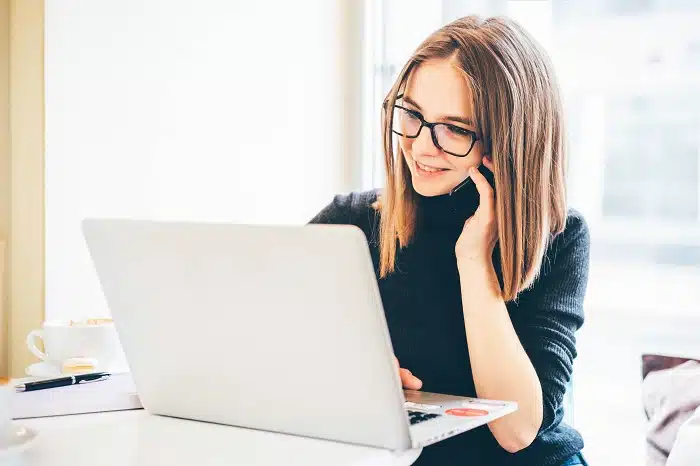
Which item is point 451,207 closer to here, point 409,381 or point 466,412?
point 409,381

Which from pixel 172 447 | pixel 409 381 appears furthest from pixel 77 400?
pixel 409 381

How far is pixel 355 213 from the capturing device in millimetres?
1591

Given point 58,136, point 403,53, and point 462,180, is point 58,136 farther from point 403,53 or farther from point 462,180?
point 403,53

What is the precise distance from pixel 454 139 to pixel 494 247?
185 millimetres

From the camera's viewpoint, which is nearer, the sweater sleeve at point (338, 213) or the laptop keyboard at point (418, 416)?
the laptop keyboard at point (418, 416)

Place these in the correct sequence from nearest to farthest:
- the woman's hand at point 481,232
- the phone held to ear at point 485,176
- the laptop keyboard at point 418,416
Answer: the laptop keyboard at point 418,416 < the woman's hand at point 481,232 < the phone held to ear at point 485,176

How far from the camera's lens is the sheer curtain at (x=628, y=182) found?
2055 millimetres

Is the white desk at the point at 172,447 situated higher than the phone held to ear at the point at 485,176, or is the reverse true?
the phone held to ear at the point at 485,176

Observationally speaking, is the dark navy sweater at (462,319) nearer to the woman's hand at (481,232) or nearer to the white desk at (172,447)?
the woman's hand at (481,232)

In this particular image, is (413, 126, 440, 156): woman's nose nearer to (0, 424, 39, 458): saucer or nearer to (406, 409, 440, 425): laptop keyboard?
(406, 409, 440, 425): laptop keyboard

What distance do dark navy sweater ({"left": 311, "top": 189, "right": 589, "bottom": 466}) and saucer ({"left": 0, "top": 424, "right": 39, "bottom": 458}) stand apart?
63cm

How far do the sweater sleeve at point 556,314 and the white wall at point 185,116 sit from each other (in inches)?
36.9

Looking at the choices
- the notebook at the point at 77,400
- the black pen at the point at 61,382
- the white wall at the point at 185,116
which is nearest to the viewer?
the notebook at the point at 77,400

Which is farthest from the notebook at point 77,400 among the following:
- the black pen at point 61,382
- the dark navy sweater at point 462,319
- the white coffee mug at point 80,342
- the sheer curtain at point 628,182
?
the sheer curtain at point 628,182
